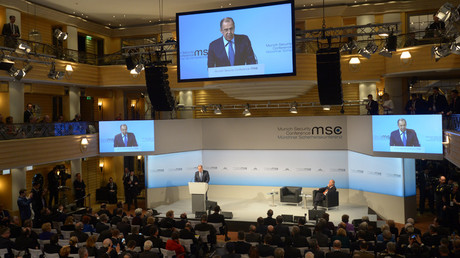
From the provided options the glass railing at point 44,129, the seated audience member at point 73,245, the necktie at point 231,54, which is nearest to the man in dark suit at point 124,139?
the glass railing at point 44,129

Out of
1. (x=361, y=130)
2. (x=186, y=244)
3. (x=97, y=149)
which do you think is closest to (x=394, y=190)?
(x=361, y=130)

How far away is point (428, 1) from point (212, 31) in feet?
31.6

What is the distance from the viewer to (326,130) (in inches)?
651

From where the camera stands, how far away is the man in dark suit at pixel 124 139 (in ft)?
51.7

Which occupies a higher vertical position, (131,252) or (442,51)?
(442,51)

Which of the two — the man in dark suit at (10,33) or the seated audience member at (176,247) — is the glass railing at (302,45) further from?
the seated audience member at (176,247)

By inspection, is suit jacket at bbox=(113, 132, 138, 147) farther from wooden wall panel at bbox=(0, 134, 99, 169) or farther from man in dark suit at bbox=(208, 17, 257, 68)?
man in dark suit at bbox=(208, 17, 257, 68)

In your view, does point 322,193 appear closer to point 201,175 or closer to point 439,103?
point 201,175

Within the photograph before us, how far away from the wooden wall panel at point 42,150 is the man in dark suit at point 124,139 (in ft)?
3.29

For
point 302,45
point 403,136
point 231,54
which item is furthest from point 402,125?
point 231,54

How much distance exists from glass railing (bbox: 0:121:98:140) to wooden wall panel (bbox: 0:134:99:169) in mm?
159

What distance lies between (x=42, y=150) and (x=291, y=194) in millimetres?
9288

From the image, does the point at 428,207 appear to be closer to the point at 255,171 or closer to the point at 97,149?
the point at 255,171

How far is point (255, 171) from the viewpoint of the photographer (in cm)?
1761
